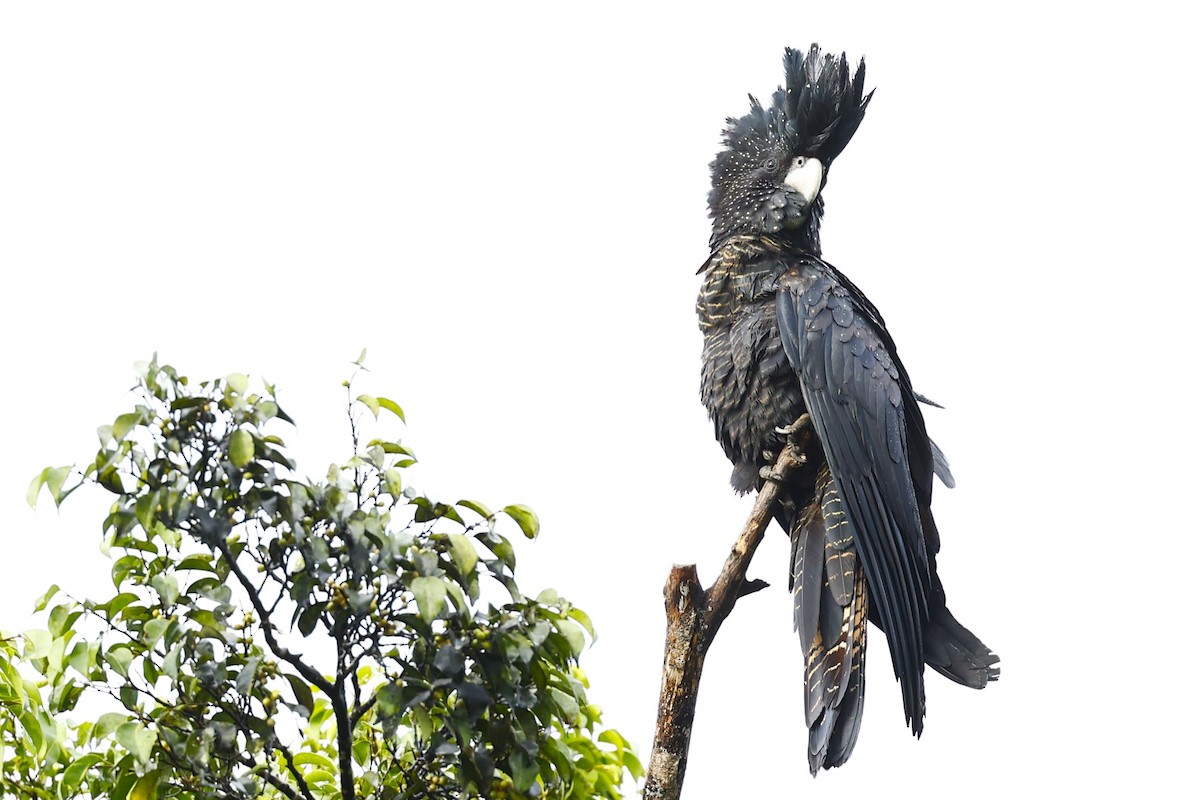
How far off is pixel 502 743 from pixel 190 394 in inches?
36.7

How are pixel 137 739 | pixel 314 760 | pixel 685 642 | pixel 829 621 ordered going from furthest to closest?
pixel 829 621
pixel 685 642
pixel 314 760
pixel 137 739

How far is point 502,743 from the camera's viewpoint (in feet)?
7.88

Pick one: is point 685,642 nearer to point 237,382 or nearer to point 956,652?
point 956,652

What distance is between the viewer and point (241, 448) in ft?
7.14

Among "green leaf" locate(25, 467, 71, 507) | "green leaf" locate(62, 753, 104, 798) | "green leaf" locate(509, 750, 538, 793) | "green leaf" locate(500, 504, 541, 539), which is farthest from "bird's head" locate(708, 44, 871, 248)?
"green leaf" locate(62, 753, 104, 798)

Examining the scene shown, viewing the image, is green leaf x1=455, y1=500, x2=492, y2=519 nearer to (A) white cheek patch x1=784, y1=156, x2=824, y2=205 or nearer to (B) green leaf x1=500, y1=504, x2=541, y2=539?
(B) green leaf x1=500, y1=504, x2=541, y2=539

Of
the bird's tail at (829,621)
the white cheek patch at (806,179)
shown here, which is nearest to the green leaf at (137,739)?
the bird's tail at (829,621)

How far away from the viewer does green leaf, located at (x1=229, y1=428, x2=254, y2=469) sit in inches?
85.4

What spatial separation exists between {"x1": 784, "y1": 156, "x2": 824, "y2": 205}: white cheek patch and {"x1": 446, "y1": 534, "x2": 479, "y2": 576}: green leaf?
1884 millimetres

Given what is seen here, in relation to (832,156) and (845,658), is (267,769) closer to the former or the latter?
(845,658)

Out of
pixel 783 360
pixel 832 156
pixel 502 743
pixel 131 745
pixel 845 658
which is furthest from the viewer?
pixel 832 156

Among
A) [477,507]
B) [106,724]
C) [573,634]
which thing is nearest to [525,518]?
[477,507]

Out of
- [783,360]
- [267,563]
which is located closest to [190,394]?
[267,563]

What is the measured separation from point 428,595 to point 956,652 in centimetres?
181
